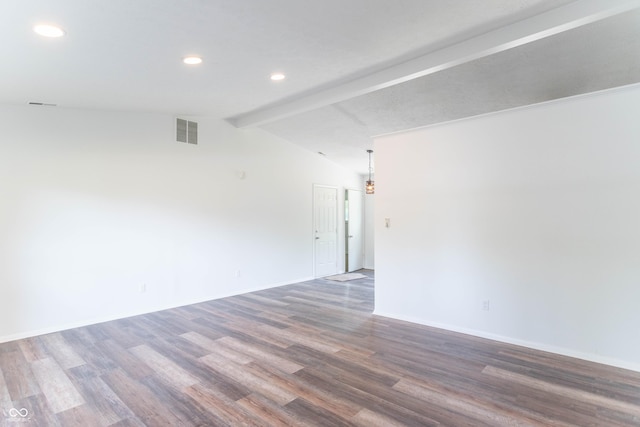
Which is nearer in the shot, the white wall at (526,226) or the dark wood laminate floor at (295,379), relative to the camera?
the dark wood laminate floor at (295,379)

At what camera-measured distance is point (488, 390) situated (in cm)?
271

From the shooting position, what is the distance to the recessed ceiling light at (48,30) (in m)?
2.23

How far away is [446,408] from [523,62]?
3483mm

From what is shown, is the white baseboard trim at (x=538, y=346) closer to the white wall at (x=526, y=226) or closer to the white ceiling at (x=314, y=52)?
the white wall at (x=526, y=226)

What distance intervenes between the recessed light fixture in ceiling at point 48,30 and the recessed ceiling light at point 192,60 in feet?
2.99

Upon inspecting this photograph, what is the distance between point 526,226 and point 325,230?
4777 mm

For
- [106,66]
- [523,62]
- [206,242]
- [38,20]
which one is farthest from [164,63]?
[523,62]

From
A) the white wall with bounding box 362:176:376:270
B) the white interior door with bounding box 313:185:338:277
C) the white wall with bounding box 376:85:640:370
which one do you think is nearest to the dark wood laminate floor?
the white wall with bounding box 376:85:640:370

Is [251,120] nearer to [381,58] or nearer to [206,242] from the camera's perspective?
[206,242]

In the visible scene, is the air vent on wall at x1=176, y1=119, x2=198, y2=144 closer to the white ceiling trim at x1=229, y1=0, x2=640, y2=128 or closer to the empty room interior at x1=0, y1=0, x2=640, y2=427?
the empty room interior at x1=0, y1=0, x2=640, y2=427

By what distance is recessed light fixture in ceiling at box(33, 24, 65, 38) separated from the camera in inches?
87.6

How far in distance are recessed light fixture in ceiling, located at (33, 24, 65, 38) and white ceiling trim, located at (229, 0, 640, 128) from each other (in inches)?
111

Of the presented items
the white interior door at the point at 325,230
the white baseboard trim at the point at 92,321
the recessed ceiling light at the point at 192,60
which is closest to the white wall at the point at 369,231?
the white interior door at the point at 325,230

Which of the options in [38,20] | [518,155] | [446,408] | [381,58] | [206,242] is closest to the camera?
[38,20]
